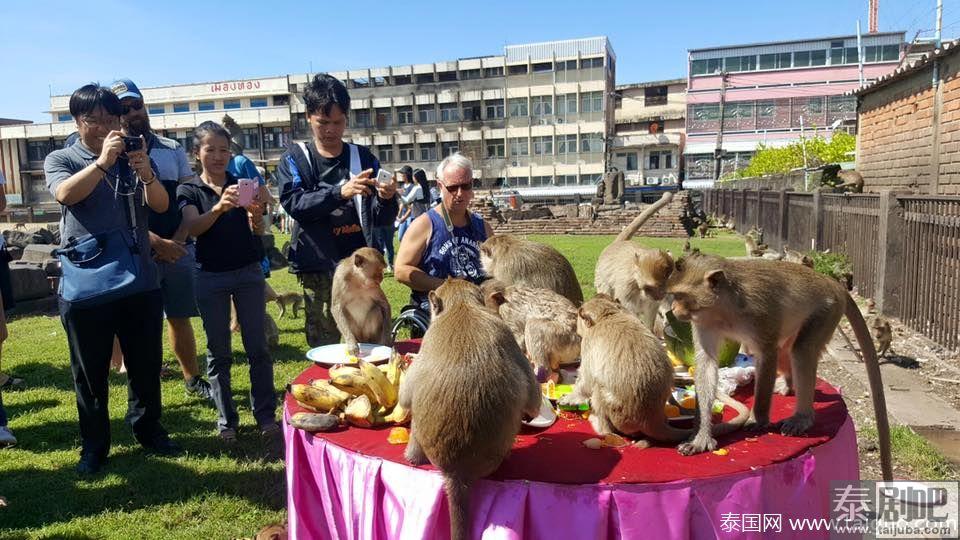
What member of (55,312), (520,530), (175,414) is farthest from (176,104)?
(520,530)

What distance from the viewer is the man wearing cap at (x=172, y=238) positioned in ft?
14.4

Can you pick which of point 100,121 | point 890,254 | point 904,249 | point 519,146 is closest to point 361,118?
point 519,146

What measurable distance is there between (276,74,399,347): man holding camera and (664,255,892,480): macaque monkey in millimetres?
2175

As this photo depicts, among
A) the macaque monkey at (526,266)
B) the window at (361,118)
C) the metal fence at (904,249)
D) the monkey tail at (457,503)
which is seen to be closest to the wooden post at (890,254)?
the metal fence at (904,249)

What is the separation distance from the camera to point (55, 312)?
10.5 m

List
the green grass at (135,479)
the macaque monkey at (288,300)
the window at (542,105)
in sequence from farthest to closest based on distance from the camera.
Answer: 1. the window at (542,105)
2. the macaque monkey at (288,300)
3. the green grass at (135,479)

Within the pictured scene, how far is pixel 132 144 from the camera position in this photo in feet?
11.8

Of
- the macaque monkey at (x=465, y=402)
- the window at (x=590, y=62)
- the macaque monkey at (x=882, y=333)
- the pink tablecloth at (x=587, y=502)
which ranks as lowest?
the macaque monkey at (x=882, y=333)

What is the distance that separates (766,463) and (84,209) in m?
3.89

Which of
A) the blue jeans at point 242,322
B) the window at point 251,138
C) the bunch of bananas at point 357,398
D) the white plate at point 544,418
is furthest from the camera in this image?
the window at point 251,138

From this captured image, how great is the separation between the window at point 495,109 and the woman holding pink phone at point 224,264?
161 feet

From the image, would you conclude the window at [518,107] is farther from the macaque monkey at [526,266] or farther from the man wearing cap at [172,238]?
the macaque monkey at [526,266]

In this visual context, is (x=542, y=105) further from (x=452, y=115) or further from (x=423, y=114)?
(x=423, y=114)

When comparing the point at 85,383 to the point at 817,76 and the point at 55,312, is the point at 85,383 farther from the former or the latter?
the point at 817,76
